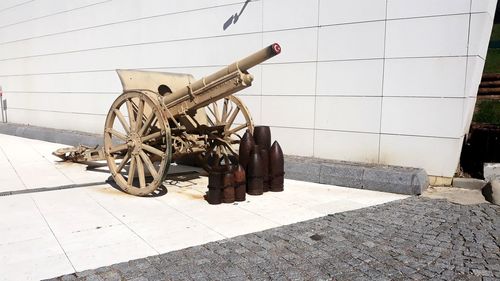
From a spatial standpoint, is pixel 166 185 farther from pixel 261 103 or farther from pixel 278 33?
pixel 278 33

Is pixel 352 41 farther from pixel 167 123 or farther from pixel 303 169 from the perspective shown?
pixel 167 123

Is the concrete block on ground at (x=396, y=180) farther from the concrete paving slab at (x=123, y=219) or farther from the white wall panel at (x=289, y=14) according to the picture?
the white wall panel at (x=289, y=14)

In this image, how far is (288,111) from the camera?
725 centimetres

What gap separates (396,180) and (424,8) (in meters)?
2.46

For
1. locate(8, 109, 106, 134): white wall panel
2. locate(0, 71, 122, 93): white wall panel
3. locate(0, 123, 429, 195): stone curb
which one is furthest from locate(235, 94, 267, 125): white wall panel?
locate(8, 109, 106, 134): white wall panel

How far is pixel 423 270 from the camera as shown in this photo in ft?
10.5

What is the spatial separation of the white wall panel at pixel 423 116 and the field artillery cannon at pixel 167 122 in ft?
6.97

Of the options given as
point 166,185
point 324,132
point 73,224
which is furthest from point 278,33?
point 73,224

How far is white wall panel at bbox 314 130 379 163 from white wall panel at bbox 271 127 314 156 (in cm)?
13

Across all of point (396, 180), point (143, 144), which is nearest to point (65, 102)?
point (143, 144)

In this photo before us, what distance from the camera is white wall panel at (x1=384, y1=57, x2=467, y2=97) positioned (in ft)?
18.6

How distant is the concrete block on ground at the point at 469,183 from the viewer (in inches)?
225

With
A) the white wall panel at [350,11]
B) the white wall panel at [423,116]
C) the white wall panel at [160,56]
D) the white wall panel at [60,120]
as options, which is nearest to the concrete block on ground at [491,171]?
the white wall panel at [423,116]

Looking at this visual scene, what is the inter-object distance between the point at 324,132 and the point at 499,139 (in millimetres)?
2869
